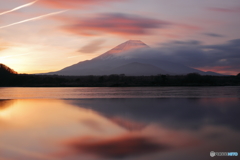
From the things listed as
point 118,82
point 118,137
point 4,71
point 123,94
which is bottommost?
point 118,137

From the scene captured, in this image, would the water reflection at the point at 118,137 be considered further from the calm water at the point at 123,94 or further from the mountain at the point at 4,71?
the mountain at the point at 4,71

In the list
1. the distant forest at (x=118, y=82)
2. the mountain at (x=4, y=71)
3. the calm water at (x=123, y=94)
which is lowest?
the calm water at (x=123, y=94)

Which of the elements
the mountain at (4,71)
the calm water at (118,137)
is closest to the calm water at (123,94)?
the calm water at (118,137)

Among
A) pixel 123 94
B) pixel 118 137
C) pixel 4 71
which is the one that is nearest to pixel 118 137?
pixel 118 137

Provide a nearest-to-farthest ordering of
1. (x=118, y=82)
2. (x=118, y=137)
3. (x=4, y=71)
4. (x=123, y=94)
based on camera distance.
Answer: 1. (x=118, y=137)
2. (x=123, y=94)
3. (x=118, y=82)
4. (x=4, y=71)

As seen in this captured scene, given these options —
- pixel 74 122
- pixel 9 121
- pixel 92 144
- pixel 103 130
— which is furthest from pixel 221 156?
pixel 9 121

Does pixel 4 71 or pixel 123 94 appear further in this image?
pixel 4 71

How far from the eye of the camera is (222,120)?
11.2 metres

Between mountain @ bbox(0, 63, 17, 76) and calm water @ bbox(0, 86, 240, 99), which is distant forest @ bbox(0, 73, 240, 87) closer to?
mountain @ bbox(0, 63, 17, 76)

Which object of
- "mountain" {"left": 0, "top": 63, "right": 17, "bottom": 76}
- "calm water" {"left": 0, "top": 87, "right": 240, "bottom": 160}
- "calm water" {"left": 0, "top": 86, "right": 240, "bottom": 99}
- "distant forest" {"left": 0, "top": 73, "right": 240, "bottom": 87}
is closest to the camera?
"calm water" {"left": 0, "top": 87, "right": 240, "bottom": 160}

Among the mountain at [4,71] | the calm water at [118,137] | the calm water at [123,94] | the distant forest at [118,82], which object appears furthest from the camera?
the mountain at [4,71]

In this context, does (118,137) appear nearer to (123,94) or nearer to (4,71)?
(123,94)

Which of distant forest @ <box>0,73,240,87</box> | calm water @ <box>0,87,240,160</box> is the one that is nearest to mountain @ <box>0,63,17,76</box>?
distant forest @ <box>0,73,240,87</box>

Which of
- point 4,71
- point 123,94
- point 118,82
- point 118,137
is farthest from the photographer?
point 4,71
